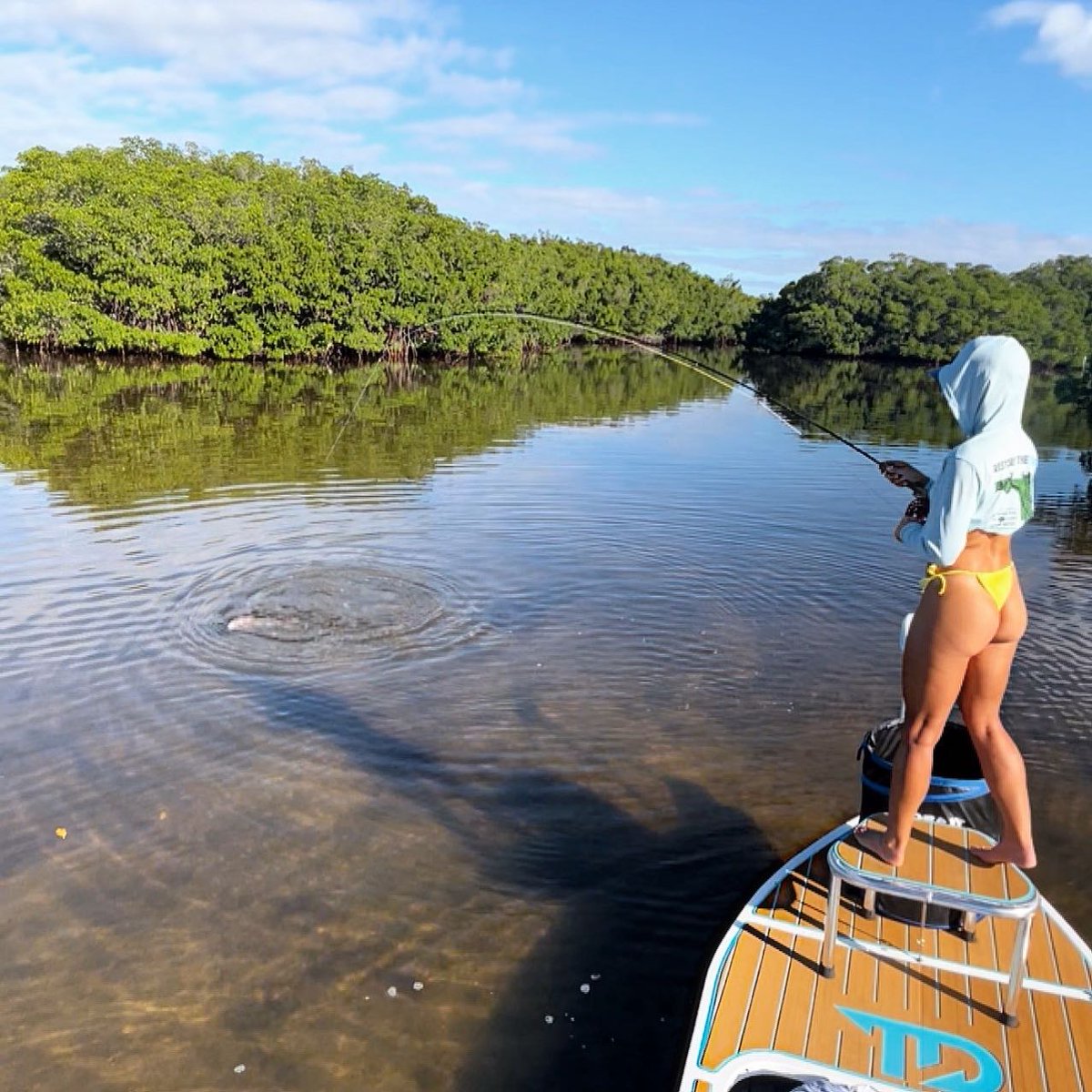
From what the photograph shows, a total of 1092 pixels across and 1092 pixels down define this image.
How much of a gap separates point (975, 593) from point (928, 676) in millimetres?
413

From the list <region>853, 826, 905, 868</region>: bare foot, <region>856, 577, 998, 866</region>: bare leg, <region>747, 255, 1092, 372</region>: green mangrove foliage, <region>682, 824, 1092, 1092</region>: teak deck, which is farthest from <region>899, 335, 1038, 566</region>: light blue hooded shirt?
<region>747, 255, 1092, 372</region>: green mangrove foliage

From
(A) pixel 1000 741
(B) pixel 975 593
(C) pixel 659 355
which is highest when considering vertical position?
(C) pixel 659 355

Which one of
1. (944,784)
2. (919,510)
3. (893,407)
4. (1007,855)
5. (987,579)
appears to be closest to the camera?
(987,579)

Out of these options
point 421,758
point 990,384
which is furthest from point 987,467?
point 421,758

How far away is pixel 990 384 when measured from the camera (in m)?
3.69

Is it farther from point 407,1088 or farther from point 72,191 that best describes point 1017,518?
point 72,191

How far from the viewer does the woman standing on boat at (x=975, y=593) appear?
12.0 ft

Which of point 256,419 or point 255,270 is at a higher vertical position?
point 255,270

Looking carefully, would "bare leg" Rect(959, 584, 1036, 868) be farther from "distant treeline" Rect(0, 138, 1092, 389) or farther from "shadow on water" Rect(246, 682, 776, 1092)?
"distant treeline" Rect(0, 138, 1092, 389)

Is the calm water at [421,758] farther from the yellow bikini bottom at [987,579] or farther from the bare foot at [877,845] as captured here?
the yellow bikini bottom at [987,579]

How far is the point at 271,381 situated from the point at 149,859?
35963 millimetres

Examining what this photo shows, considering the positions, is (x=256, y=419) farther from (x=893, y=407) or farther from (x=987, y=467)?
(x=893, y=407)

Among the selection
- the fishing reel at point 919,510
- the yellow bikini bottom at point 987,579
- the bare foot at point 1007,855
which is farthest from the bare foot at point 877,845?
the fishing reel at point 919,510

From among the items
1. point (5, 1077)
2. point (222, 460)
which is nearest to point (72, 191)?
point (222, 460)
